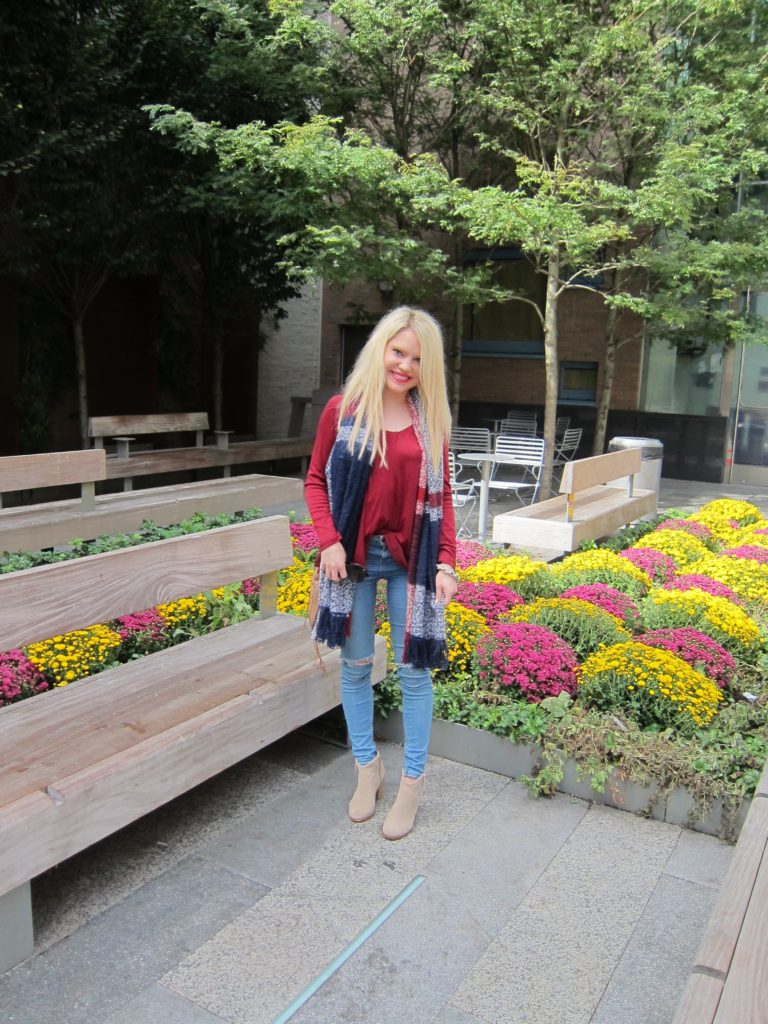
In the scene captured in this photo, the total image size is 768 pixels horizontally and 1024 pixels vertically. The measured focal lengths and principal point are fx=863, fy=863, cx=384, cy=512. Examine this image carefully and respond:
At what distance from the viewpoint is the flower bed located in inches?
137

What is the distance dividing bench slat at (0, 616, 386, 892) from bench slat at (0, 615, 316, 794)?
0.06 m

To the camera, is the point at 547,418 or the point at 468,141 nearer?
the point at 547,418

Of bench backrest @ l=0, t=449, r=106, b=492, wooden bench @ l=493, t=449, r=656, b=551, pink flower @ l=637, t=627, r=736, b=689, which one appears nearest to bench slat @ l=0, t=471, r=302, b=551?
bench backrest @ l=0, t=449, r=106, b=492

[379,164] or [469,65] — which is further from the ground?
[469,65]

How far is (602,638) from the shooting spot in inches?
180

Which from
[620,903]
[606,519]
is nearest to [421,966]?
[620,903]

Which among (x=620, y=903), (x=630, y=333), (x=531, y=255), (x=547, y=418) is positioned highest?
(x=531, y=255)

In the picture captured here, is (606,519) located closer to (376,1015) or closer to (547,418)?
(547,418)

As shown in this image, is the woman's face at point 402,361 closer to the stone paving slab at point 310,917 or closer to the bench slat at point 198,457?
the stone paving slab at point 310,917

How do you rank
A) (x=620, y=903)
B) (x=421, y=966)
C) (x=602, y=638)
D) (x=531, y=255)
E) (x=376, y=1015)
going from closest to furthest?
1. (x=376, y=1015)
2. (x=421, y=966)
3. (x=620, y=903)
4. (x=602, y=638)
5. (x=531, y=255)

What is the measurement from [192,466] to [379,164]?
14.3 ft

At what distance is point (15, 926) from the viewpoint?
2420mm

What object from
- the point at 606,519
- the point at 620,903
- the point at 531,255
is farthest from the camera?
the point at 531,255

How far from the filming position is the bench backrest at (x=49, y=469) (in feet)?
21.0
